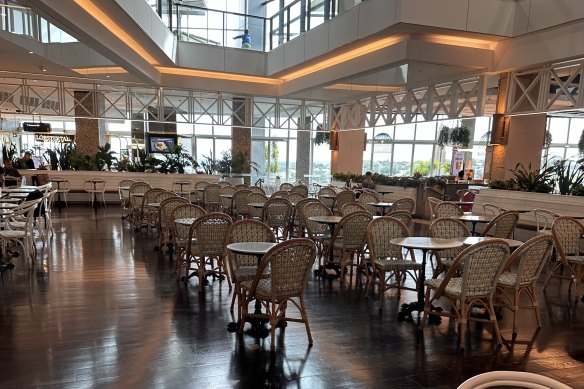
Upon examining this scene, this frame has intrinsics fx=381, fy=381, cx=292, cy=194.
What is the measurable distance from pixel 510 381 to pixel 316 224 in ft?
15.4

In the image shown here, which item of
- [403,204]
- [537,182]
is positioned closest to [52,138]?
[403,204]

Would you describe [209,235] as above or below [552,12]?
below

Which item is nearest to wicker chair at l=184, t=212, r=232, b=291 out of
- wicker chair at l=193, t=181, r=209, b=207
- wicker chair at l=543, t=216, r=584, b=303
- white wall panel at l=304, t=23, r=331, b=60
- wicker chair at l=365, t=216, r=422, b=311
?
wicker chair at l=365, t=216, r=422, b=311

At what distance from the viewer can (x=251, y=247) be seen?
3.58 meters

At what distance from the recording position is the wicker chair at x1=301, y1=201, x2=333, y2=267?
5.78 m

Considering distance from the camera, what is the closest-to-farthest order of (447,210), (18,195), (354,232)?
(354,232) → (447,210) → (18,195)

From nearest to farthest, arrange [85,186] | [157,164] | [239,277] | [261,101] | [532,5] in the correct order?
[239,277], [532,5], [85,186], [157,164], [261,101]

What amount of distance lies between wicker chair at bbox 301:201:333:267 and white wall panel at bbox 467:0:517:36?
4.98 meters

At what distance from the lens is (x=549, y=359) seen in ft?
10.6

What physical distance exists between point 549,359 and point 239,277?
2775 millimetres

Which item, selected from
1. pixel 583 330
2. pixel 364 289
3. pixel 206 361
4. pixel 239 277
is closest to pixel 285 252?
pixel 239 277

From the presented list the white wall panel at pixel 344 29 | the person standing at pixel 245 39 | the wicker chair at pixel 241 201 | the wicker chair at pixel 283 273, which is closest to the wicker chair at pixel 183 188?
the wicker chair at pixel 241 201

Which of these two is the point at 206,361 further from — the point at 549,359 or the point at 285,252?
the point at 549,359

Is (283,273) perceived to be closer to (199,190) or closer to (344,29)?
(344,29)
